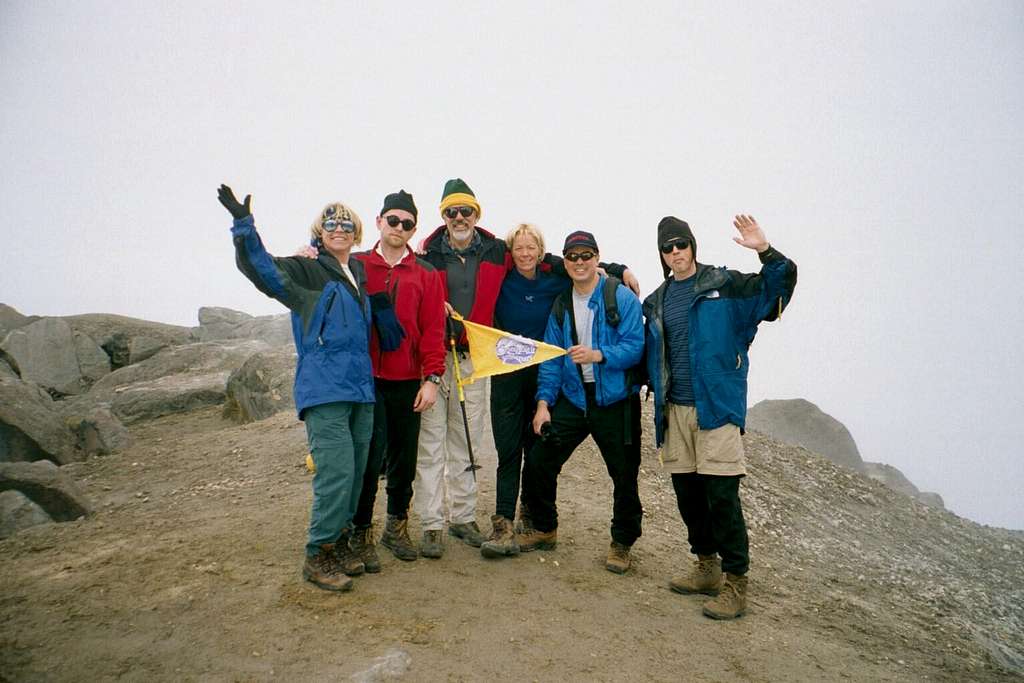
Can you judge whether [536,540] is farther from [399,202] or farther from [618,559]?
[399,202]

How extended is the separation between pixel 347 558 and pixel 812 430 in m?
19.5

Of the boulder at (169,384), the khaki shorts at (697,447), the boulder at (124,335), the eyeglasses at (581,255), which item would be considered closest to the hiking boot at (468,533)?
the khaki shorts at (697,447)

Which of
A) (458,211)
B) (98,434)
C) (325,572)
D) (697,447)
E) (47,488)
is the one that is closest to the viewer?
(325,572)

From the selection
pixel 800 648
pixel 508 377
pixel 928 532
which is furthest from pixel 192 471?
pixel 928 532

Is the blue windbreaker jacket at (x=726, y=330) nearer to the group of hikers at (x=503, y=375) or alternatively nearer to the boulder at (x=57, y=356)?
the group of hikers at (x=503, y=375)

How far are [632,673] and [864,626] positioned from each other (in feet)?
9.96

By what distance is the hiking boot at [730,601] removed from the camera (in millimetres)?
5279

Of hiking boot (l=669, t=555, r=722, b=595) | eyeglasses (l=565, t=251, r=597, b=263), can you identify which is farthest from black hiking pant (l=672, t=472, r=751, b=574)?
eyeglasses (l=565, t=251, r=597, b=263)

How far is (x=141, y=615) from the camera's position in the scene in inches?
181

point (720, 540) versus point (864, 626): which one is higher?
point (720, 540)

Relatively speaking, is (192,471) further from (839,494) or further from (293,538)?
(839,494)

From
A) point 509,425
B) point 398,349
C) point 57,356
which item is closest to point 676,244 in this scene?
point 509,425

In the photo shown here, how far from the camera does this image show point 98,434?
11.9 metres

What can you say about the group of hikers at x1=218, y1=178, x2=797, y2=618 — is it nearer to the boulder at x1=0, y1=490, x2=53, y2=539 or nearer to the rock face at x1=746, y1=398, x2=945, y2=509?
the boulder at x1=0, y1=490, x2=53, y2=539
